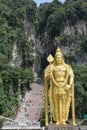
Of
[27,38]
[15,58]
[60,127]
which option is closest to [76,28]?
[27,38]

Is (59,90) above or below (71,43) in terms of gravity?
below

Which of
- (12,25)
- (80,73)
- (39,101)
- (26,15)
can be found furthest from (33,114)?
(26,15)

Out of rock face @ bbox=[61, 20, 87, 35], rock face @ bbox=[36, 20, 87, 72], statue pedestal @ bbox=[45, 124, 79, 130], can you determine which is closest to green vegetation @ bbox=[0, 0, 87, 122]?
rock face @ bbox=[36, 20, 87, 72]

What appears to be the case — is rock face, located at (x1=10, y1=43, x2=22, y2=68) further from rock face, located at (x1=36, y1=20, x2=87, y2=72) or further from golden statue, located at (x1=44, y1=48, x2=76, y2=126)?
golden statue, located at (x1=44, y1=48, x2=76, y2=126)

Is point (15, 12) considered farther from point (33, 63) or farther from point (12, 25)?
point (33, 63)

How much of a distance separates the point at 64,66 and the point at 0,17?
3600 cm

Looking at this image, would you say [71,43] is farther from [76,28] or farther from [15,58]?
[15,58]

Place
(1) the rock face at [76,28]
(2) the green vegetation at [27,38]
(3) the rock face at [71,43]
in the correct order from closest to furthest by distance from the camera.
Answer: (2) the green vegetation at [27,38]
(3) the rock face at [71,43]
(1) the rock face at [76,28]

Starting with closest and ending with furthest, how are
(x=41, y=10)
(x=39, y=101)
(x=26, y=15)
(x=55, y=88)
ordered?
(x=55, y=88)
(x=39, y=101)
(x=26, y=15)
(x=41, y=10)

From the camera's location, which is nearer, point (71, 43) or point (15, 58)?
point (15, 58)

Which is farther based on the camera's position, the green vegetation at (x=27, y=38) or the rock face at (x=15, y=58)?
the rock face at (x=15, y=58)

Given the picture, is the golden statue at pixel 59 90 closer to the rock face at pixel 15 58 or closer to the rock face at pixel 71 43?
the rock face at pixel 71 43

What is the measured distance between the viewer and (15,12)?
50500 mm

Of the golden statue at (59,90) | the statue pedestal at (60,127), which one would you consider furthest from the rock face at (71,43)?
the statue pedestal at (60,127)
